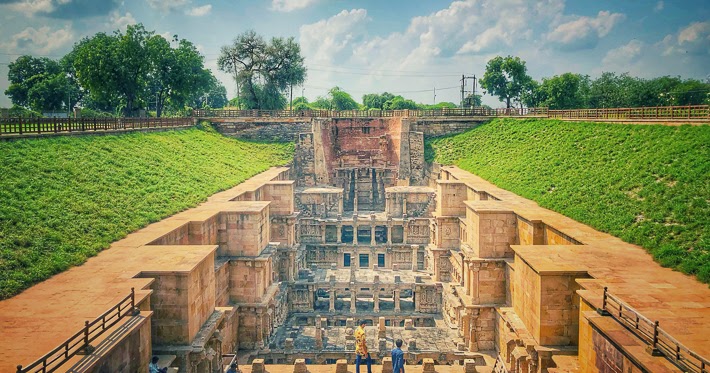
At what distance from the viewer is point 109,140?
28.1 m

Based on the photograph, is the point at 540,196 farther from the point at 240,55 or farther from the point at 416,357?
the point at 240,55

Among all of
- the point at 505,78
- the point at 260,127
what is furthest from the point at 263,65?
the point at 505,78

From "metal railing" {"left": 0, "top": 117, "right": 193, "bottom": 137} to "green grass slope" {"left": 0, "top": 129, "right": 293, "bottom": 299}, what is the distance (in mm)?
803

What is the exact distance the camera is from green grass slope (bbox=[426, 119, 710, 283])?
17234mm

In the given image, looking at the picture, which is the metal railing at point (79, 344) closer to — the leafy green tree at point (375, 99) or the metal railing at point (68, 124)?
the metal railing at point (68, 124)

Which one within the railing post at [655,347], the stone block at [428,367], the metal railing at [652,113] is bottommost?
the stone block at [428,367]

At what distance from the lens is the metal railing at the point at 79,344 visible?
850 centimetres

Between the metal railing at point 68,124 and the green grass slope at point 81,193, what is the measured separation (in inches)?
31.6

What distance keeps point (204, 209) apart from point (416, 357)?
12.6m

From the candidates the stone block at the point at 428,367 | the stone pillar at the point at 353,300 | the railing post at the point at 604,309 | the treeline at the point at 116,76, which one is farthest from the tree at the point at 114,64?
the railing post at the point at 604,309

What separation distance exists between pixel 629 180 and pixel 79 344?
2305 centimetres

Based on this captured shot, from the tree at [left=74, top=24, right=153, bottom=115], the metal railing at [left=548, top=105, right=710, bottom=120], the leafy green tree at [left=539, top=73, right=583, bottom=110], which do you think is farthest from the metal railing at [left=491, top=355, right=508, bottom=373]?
the leafy green tree at [left=539, top=73, right=583, bottom=110]

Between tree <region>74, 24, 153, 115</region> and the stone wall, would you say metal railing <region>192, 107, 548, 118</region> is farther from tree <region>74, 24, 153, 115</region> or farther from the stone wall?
tree <region>74, 24, 153, 115</region>

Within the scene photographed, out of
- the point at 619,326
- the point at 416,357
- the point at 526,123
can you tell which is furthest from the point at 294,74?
the point at 619,326
